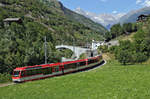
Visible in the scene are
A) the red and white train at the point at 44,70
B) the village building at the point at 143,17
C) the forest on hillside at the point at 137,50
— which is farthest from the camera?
the village building at the point at 143,17

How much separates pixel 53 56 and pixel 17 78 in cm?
3509

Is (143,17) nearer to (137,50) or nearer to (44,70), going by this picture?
(137,50)

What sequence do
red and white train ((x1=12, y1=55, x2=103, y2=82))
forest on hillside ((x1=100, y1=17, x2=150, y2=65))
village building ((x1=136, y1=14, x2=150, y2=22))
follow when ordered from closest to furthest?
red and white train ((x1=12, y1=55, x2=103, y2=82)) → forest on hillside ((x1=100, y1=17, x2=150, y2=65)) → village building ((x1=136, y1=14, x2=150, y2=22))

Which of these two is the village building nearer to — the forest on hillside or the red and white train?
the forest on hillside

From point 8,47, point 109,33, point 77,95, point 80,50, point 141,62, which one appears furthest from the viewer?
point 109,33

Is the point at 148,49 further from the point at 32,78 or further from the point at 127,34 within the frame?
the point at 127,34

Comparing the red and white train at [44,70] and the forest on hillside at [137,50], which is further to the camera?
the forest on hillside at [137,50]

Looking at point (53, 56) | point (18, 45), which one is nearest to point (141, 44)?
point (53, 56)

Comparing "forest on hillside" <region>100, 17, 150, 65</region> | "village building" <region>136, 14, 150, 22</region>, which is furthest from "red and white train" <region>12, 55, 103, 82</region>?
"village building" <region>136, 14, 150, 22</region>

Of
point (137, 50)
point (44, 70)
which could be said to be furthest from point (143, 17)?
point (44, 70)

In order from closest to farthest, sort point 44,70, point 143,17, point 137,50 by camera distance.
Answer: point 44,70, point 137,50, point 143,17

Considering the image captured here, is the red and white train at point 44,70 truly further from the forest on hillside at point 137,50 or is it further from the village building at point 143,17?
the village building at point 143,17

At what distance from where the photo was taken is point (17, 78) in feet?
98.7

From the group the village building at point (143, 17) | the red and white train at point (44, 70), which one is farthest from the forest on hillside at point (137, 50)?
the village building at point (143, 17)
